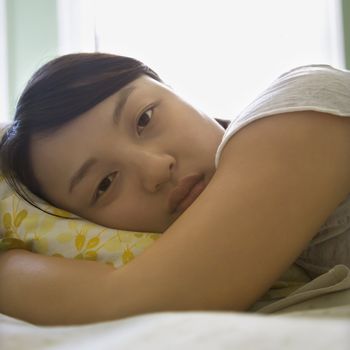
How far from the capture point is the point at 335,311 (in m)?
0.39

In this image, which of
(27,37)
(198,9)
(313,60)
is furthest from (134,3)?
(313,60)

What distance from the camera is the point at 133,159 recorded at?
0.66m

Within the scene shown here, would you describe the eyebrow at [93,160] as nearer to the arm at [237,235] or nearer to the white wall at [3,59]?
the arm at [237,235]

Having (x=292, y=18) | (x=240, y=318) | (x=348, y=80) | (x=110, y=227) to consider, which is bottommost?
(x=110, y=227)

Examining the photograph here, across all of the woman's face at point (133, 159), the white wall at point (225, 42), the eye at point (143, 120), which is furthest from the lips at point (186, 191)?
the white wall at point (225, 42)

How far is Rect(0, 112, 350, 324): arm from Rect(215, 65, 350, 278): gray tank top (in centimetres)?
1

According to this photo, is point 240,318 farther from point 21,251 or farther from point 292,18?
point 292,18

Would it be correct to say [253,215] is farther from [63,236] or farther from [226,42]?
[226,42]

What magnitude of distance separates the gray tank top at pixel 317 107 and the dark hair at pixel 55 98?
26cm

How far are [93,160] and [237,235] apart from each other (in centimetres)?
33

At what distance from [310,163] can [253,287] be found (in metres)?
0.13

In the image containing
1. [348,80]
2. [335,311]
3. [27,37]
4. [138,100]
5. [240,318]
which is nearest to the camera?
[240,318]

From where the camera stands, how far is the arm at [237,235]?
412 millimetres

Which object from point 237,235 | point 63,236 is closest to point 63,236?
point 63,236
